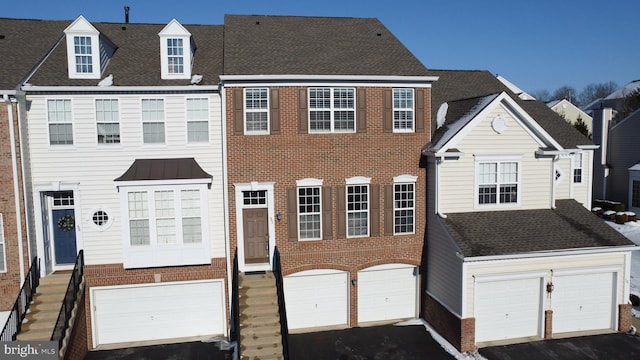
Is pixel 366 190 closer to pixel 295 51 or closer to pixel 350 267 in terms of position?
pixel 350 267

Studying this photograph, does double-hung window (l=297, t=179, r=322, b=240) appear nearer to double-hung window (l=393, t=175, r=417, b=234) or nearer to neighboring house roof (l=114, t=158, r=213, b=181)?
double-hung window (l=393, t=175, r=417, b=234)

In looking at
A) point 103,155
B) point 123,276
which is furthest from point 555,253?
point 103,155

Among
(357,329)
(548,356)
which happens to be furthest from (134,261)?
(548,356)

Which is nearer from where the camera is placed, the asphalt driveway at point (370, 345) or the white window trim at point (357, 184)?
the asphalt driveway at point (370, 345)

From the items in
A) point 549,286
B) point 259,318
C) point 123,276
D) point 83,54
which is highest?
point 83,54

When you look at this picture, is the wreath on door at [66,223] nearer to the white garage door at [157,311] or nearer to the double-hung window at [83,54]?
the white garage door at [157,311]

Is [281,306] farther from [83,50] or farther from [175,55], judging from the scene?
[83,50]

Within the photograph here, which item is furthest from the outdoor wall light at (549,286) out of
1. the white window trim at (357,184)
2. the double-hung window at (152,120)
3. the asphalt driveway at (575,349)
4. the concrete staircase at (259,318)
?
the double-hung window at (152,120)

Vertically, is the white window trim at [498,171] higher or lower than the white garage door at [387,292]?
higher
